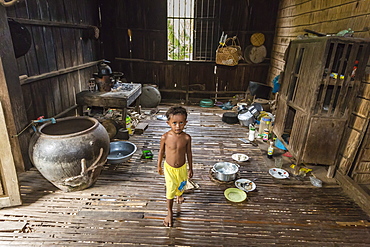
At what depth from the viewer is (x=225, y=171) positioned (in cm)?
410

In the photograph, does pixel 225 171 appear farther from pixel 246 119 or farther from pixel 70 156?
pixel 246 119

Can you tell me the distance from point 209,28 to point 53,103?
594 centimetres

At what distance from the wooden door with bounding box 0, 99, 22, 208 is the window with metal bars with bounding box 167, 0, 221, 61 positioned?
677cm

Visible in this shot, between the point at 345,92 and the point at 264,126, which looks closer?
the point at 345,92

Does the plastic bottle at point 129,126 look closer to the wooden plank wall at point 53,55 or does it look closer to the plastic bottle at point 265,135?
the wooden plank wall at point 53,55

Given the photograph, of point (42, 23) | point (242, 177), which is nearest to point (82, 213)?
point (242, 177)

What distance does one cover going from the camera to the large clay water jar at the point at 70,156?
123 inches

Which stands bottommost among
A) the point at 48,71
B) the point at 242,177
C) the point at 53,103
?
the point at 242,177

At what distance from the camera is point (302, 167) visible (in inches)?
169

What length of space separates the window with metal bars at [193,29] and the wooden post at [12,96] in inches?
234

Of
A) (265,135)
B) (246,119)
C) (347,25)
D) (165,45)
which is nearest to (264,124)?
(265,135)

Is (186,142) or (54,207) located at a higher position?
(186,142)

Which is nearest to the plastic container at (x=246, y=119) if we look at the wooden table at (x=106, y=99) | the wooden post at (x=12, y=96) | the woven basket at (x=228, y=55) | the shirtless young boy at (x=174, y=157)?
the woven basket at (x=228, y=55)

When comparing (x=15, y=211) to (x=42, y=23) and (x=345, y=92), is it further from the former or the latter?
(x=345, y=92)
